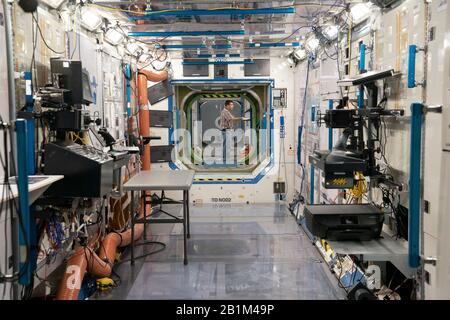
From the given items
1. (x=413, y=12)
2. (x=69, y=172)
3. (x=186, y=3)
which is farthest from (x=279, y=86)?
(x=69, y=172)

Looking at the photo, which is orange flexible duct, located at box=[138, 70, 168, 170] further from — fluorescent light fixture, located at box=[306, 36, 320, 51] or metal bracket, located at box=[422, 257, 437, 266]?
metal bracket, located at box=[422, 257, 437, 266]

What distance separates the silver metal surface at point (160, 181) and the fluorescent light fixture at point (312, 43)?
2.55 meters

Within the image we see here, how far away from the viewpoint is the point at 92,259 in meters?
4.23

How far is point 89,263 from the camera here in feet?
13.8

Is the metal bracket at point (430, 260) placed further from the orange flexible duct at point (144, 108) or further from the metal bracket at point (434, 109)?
the orange flexible duct at point (144, 108)

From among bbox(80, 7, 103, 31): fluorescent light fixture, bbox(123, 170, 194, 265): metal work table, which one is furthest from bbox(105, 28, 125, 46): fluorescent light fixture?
bbox(123, 170, 194, 265): metal work table

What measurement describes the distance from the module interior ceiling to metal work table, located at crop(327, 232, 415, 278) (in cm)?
245

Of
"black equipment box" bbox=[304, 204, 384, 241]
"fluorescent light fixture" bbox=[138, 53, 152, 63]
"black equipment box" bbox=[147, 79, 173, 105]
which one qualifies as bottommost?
"black equipment box" bbox=[304, 204, 384, 241]

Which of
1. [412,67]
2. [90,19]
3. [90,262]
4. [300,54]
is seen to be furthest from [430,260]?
[300,54]

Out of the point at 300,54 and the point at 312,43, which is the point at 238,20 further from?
the point at 300,54

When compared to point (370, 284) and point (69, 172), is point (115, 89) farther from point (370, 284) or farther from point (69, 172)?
point (370, 284)

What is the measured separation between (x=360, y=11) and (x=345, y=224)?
222 cm

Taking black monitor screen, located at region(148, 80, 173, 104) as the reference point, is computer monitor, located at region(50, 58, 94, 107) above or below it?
below

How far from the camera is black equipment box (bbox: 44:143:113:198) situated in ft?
10.5
